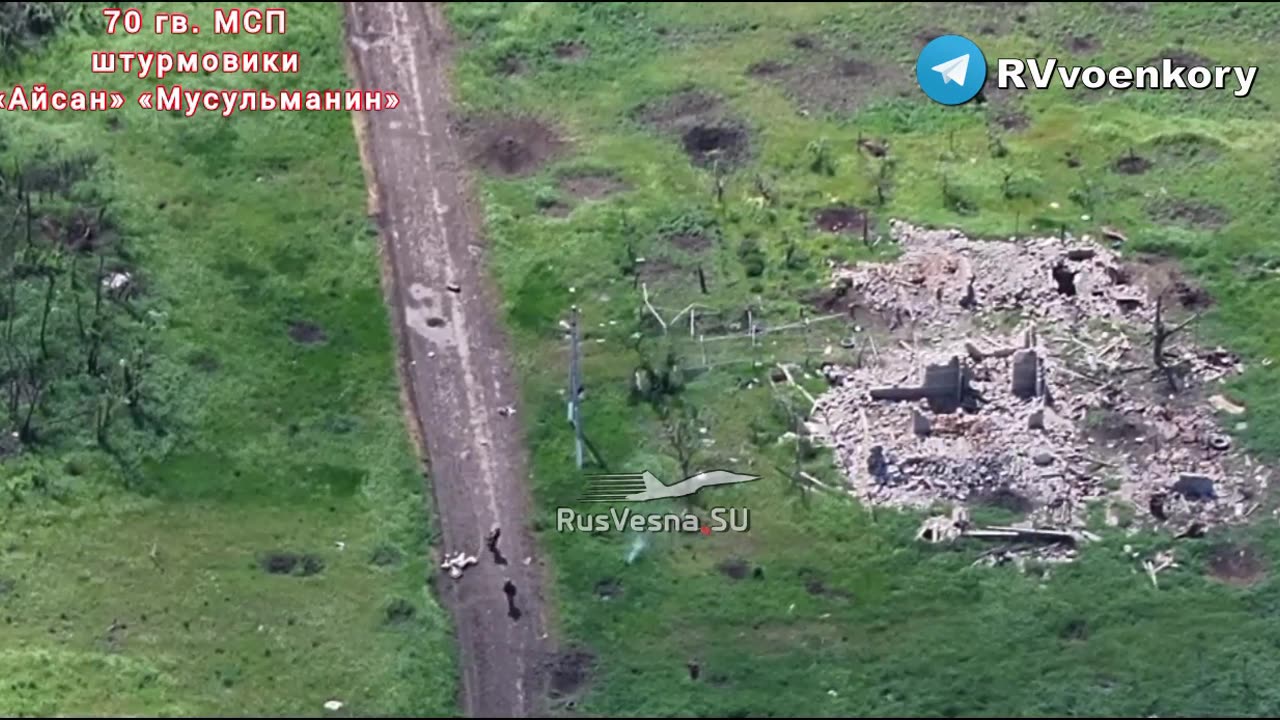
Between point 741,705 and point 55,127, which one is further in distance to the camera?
point 55,127

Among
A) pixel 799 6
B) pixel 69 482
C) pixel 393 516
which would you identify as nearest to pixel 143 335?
pixel 69 482

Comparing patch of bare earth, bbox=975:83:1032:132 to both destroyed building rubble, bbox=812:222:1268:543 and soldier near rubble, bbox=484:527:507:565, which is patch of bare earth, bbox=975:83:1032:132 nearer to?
destroyed building rubble, bbox=812:222:1268:543

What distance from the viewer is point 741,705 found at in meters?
53.5

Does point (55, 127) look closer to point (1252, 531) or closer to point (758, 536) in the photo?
point (758, 536)

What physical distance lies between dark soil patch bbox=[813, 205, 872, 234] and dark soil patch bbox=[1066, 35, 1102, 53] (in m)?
11.6

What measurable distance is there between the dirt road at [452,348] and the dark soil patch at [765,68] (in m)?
9.42

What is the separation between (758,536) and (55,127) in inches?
1052

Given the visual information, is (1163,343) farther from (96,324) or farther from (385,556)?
(96,324)

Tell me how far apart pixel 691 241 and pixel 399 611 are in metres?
16.7

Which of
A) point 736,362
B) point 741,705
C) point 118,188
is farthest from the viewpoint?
point 118,188

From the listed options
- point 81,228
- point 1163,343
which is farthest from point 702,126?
point 81,228

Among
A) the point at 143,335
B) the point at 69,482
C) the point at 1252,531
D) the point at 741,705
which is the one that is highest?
the point at 143,335

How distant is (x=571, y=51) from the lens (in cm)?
7662

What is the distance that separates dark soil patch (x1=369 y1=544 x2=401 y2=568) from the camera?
57.3m
